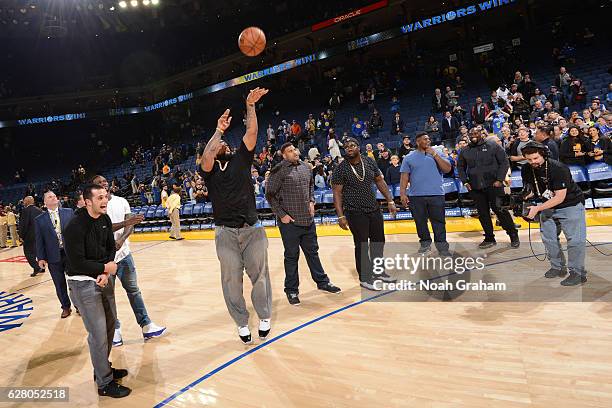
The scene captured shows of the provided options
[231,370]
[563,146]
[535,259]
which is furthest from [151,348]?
[563,146]

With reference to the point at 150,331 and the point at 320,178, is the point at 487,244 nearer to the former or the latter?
the point at 150,331

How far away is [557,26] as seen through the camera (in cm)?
1616

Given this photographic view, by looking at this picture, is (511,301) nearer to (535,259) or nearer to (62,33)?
(535,259)

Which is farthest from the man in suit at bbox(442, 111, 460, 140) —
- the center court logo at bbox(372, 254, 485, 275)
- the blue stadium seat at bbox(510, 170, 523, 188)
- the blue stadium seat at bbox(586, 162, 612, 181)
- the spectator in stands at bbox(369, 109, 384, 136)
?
the center court logo at bbox(372, 254, 485, 275)

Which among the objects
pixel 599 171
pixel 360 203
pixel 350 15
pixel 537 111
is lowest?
pixel 599 171

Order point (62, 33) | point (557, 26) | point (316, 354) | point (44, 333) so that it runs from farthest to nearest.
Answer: point (62, 33) < point (557, 26) < point (44, 333) < point (316, 354)

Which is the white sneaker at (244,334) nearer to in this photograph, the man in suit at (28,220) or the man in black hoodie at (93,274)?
the man in black hoodie at (93,274)

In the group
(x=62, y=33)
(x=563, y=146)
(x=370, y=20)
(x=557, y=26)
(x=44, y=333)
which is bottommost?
(x=44, y=333)

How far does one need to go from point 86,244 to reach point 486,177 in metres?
5.24

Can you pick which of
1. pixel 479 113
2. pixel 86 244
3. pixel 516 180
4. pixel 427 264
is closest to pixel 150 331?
pixel 86 244

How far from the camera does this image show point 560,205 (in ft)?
14.3

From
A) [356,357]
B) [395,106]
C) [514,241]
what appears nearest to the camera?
[356,357]

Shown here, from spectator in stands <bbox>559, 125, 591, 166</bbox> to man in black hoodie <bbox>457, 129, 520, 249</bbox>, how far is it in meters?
2.23

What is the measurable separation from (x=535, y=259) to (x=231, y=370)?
413cm
